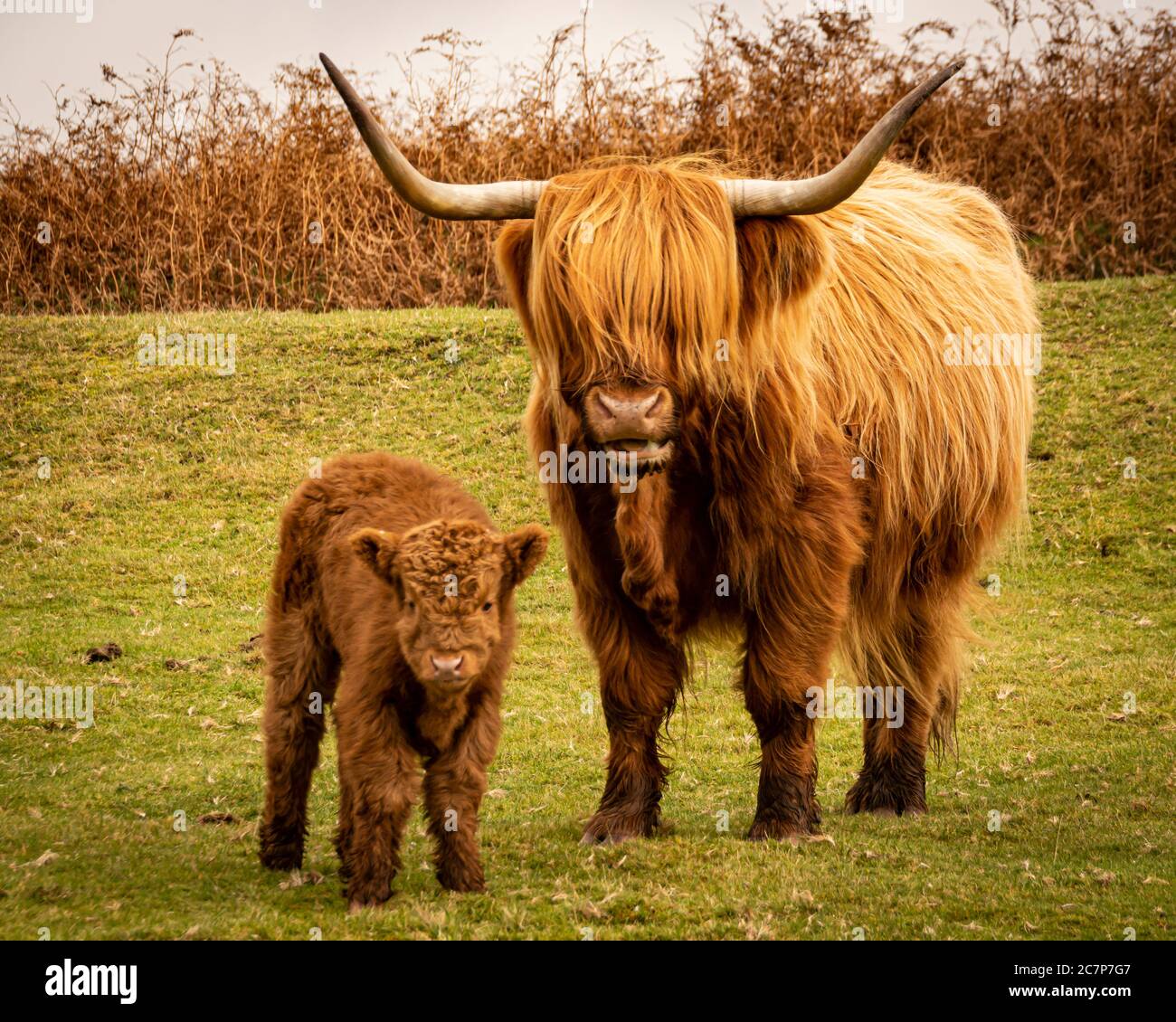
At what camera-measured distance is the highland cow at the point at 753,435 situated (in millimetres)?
4785

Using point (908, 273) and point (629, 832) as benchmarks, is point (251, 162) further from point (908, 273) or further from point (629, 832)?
point (629, 832)

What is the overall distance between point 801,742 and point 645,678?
670 mm

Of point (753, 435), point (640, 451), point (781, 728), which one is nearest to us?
point (640, 451)

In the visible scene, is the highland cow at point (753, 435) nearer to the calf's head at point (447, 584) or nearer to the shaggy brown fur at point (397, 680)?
the calf's head at point (447, 584)

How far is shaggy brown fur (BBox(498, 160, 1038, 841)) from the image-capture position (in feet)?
15.8

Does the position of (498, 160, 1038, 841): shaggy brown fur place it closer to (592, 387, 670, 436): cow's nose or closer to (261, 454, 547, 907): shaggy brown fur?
(592, 387, 670, 436): cow's nose

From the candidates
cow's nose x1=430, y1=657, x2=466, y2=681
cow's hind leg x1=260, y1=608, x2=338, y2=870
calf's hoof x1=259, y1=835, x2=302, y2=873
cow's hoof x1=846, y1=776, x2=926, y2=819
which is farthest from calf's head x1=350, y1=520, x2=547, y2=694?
cow's hoof x1=846, y1=776, x2=926, y2=819

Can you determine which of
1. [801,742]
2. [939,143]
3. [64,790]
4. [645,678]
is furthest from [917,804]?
[939,143]

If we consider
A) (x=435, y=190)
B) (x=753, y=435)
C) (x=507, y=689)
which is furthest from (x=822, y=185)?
(x=507, y=689)

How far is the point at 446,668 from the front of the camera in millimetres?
4281

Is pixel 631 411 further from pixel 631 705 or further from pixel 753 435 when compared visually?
pixel 631 705

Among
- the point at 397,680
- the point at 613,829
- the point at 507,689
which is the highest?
the point at 397,680

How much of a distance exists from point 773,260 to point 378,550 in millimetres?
1851

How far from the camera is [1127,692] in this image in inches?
338
